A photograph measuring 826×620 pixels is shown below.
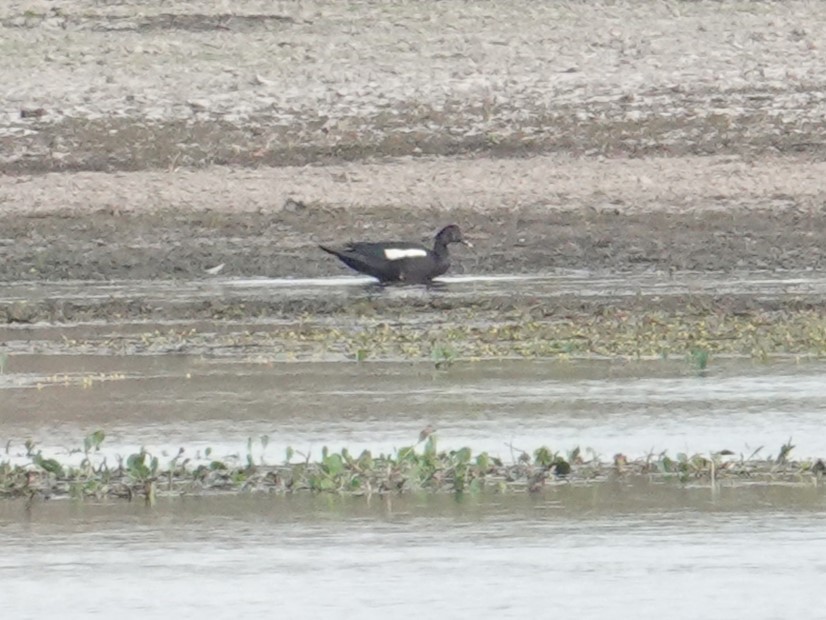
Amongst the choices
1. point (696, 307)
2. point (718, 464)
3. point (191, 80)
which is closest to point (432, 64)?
point (191, 80)

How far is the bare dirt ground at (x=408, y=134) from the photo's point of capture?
17.9 m

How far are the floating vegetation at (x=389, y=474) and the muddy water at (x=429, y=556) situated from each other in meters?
0.13

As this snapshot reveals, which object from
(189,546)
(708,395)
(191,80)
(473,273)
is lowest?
(189,546)

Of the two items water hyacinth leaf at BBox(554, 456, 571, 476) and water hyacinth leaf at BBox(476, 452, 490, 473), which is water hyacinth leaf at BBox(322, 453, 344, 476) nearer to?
water hyacinth leaf at BBox(476, 452, 490, 473)

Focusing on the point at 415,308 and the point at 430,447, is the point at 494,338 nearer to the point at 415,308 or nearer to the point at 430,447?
the point at 415,308

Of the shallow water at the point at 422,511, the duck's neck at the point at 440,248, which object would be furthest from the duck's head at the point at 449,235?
the shallow water at the point at 422,511

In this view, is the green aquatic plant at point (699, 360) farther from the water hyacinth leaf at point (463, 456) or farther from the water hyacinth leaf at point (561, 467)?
the water hyacinth leaf at point (463, 456)

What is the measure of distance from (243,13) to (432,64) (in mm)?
2245

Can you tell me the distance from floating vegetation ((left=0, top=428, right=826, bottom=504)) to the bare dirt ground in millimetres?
8121

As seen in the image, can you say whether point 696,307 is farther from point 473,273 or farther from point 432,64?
point 432,64

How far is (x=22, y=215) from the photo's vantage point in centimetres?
1862

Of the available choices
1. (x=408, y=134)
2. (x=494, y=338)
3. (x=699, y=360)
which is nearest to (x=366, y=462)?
(x=699, y=360)

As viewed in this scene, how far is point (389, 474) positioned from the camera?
8938 mm

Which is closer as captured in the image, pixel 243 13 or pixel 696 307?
pixel 696 307
